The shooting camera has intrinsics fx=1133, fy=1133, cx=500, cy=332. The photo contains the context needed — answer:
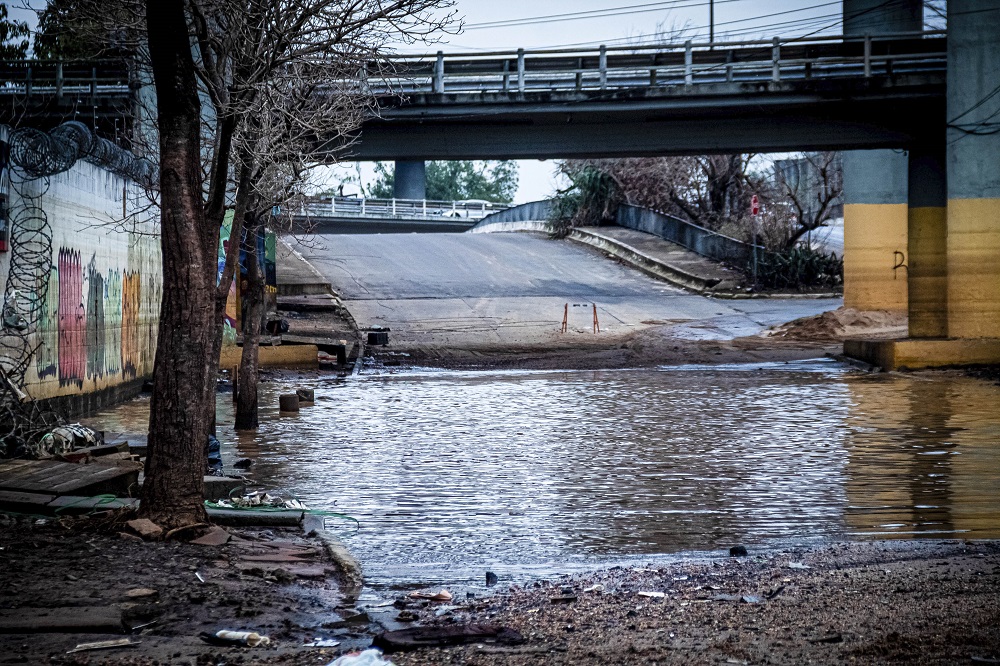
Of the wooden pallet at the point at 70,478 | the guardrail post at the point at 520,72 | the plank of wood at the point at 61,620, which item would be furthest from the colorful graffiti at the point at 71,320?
the guardrail post at the point at 520,72

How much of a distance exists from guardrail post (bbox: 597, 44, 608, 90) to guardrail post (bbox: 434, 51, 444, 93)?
412 cm

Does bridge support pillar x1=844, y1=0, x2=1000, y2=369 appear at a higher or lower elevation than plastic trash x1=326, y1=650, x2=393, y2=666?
higher

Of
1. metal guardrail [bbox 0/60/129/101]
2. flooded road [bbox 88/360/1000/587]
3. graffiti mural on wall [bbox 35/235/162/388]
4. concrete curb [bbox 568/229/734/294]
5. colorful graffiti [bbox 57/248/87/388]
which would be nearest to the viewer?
flooded road [bbox 88/360/1000/587]

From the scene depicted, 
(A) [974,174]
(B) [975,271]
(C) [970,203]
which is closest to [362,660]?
(B) [975,271]

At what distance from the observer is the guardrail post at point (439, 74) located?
2928 cm

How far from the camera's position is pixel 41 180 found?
48.5 ft

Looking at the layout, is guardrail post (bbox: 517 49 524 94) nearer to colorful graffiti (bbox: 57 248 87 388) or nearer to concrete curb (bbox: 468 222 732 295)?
colorful graffiti (bbox: 57 248 87 388)

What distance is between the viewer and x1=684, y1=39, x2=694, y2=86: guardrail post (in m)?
28.9

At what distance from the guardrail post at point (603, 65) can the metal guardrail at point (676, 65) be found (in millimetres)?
26

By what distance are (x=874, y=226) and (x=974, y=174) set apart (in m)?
7.49

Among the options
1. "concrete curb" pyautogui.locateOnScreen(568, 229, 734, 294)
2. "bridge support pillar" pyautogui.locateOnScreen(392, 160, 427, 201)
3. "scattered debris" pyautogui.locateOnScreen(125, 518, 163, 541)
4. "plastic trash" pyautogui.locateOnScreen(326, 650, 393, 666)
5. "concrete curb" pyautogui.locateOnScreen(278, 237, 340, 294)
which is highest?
"bridge support pillar" pyautogui.locateOnScreen(392, 160, 427, 201)

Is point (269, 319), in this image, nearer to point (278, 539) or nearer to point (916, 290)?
point (916, 290)

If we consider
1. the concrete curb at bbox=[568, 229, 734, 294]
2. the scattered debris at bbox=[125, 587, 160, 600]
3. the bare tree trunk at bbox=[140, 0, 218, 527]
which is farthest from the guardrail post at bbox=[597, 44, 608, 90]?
the scattered debris at bbox=[125, 587, 160, 600]

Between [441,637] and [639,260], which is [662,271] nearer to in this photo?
[639,260]
